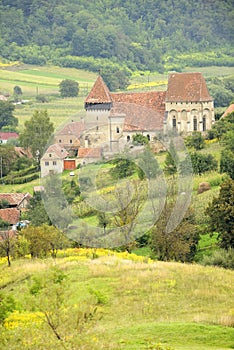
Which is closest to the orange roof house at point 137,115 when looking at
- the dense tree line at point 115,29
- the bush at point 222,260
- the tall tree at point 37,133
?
the tall tree at point 37,133

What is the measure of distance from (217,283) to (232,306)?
1.91m

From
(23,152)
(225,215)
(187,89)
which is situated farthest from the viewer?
(23,152)

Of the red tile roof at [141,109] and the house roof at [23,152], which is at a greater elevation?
the red tile roof at [141,109]

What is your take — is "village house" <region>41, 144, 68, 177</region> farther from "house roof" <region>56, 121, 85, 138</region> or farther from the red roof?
the red roof

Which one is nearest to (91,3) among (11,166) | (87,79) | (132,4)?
(132,4)

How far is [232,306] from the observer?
67.6 feet

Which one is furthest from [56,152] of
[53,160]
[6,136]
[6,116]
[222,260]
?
[6,116]

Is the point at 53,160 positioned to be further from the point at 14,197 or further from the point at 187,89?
the point at 187,89

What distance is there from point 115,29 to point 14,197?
102 m

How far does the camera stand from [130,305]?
69.5ft

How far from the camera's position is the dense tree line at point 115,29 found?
5458 inches

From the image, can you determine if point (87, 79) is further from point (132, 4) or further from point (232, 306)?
point (232, 306)

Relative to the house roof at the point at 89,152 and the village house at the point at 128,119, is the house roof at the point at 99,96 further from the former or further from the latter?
the house roof at the point at 89,152

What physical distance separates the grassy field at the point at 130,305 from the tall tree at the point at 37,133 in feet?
123
